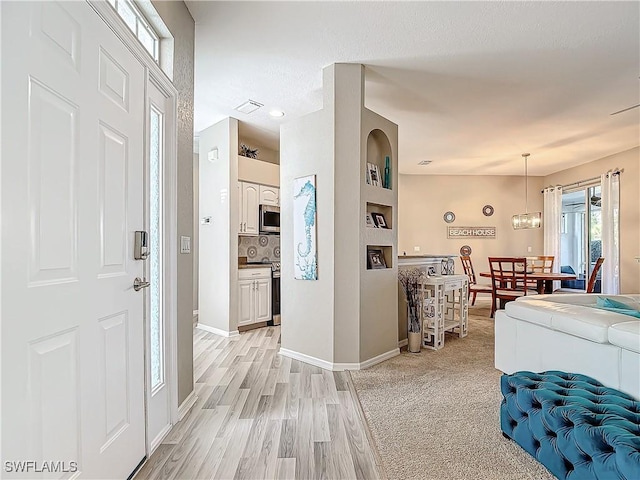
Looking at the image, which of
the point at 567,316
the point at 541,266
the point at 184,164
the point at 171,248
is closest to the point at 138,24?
the point at 184,164

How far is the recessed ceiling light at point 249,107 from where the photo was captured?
14.2ft

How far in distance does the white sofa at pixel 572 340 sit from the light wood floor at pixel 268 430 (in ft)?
4.07

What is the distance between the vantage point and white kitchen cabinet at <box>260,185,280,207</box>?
17.9ft

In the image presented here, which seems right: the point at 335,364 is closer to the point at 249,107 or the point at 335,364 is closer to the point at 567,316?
the point at 567,316

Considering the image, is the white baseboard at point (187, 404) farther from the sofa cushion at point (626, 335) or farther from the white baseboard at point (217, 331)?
→ the sofa cushion at point (626, 335)

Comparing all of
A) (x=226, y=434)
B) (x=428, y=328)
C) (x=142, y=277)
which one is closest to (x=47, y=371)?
(x=142, y=277)

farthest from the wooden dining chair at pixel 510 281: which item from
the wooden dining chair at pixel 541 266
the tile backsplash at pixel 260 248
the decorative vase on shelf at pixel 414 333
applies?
the tile backsplash at pixel 260 248

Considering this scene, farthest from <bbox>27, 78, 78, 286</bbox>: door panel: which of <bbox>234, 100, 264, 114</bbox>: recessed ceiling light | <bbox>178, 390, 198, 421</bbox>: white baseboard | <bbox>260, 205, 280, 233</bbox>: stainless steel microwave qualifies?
<bbox>260, 205, 280, 233</bbox>: stainless steel microwave

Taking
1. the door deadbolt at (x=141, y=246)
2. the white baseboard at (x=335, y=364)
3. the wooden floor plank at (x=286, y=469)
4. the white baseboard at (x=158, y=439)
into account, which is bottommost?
the white baseboard at (x=335, y=364)

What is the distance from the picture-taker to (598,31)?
286 cm

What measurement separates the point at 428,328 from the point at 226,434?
8.70 ft

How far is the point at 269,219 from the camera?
554 cm

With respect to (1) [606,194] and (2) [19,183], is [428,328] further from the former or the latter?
(1) [606,194]

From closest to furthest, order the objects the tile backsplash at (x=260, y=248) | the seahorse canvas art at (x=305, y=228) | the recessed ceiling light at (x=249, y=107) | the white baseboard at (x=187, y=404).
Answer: the white baseboard at (x=187, y=404) → the seahorse canvas art at (x=305, y=228) → the recessed ceiling light at (x=249, y=107) → the tile backsplash at (x=260, y=248)
